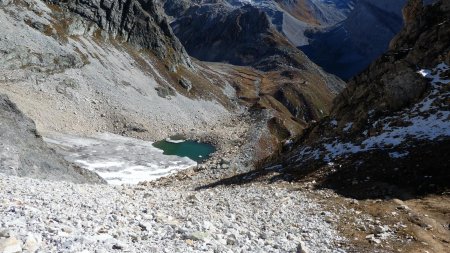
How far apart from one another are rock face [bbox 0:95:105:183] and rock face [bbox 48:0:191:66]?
7405 centimetres

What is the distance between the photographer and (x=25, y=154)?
26797mm

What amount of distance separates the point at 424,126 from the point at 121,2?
10159 cm

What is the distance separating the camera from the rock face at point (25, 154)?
81.6 feet

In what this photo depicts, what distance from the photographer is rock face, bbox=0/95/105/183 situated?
24859 millimetres

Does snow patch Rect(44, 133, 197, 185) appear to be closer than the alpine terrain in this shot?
No

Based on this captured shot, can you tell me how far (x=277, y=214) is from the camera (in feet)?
63.2

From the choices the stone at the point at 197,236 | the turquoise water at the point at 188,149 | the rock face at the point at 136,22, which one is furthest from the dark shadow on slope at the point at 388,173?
the rock face at the point at 136,22

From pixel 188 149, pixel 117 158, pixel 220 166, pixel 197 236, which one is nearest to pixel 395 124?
pixel 197 236

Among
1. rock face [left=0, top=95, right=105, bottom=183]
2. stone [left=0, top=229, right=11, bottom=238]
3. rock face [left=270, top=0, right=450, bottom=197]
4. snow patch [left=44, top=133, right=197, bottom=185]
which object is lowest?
snow patch [left=44, top=133, right=197, bottom=185]

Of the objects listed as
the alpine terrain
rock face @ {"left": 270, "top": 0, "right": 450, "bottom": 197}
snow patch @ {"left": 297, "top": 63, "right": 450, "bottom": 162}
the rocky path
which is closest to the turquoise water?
the alpine terrain

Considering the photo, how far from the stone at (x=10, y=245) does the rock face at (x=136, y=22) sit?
98.1 metres

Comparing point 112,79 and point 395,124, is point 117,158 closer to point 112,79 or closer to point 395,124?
point 112,79

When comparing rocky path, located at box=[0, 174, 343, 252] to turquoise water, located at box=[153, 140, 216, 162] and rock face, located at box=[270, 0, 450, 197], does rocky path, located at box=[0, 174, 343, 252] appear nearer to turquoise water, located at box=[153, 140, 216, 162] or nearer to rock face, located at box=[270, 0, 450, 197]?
rock face, located at box=[270, 0, 450, 197]

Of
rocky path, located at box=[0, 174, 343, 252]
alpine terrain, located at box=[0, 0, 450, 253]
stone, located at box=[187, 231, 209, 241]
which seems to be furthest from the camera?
alpine terrain, located at box=[0, 0, 450, 253]
